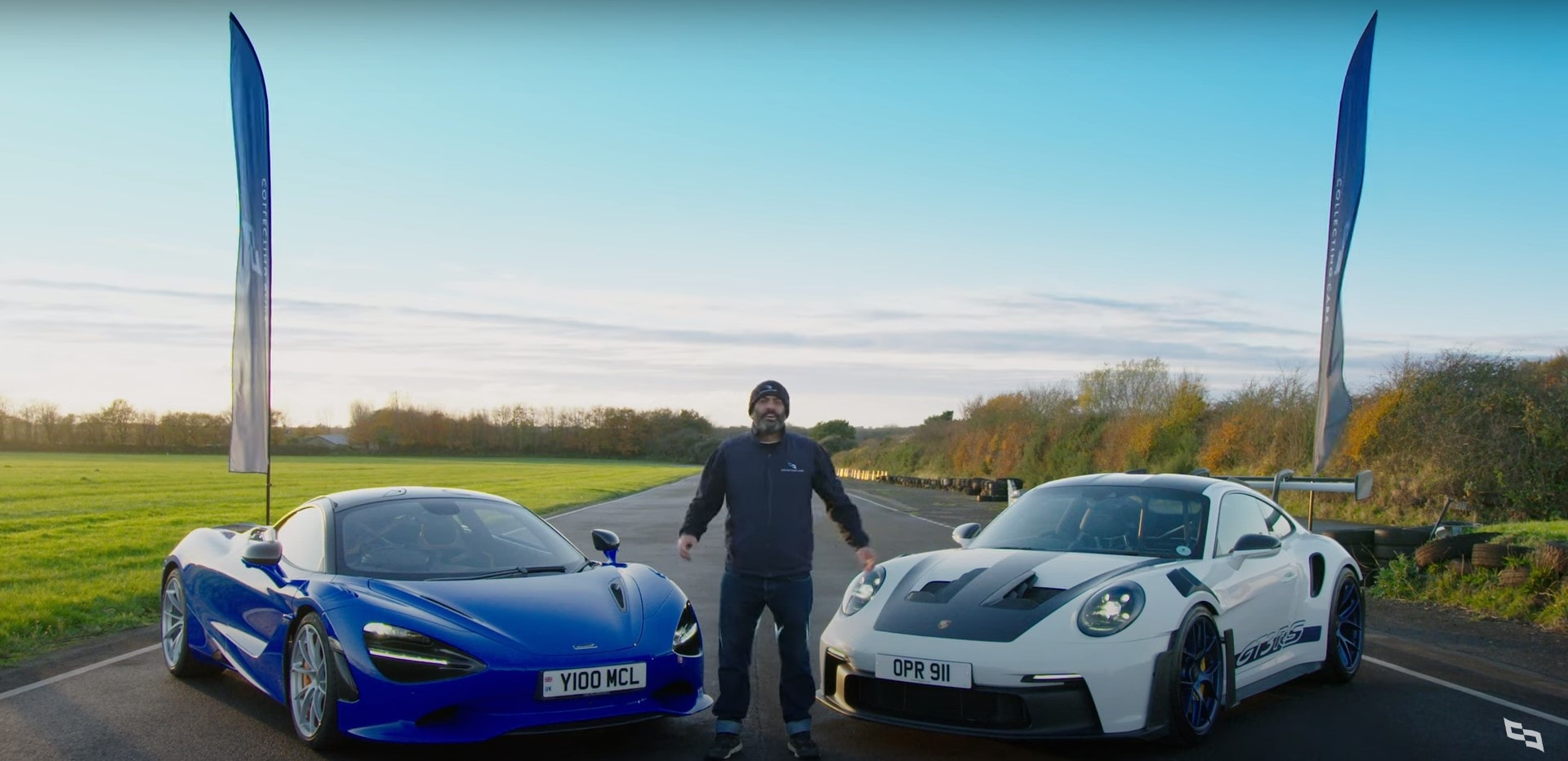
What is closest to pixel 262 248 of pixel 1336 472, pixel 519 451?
pixel 1336 472

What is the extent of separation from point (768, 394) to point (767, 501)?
53cm

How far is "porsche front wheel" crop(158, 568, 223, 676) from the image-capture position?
23.7 ft

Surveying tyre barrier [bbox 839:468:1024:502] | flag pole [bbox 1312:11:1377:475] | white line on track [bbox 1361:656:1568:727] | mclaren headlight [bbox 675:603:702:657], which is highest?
flag pole [bbox 1312:11:1377:475]

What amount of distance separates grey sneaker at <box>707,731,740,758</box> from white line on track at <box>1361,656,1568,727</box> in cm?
447

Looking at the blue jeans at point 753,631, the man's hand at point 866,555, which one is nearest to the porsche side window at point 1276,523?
the man's hand at point 866,555

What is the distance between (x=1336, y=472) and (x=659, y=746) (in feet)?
62.4

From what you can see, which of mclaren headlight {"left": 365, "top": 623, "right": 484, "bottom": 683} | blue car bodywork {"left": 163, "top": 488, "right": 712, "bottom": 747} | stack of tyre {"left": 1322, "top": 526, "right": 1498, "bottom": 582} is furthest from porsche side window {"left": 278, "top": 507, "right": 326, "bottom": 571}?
stack of tyre {"left": 1322, "top": 526, "right": 1498, "bottom": 582}

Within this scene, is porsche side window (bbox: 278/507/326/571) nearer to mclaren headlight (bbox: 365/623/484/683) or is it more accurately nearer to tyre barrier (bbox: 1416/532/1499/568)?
mclaren headlight (bbox: 365/623/484/683)

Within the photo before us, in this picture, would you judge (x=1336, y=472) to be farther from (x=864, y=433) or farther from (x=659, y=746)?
(x=864, y=433)

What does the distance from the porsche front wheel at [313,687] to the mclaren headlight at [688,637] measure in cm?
163

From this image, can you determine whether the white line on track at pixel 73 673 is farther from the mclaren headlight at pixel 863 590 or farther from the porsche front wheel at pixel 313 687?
the mclaren headlight at pixel 863 590

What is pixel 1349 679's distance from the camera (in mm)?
7555

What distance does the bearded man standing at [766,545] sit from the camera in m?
5.65

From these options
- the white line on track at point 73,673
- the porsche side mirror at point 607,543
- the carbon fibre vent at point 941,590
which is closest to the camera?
the carbon fibre vent at point 941,590
